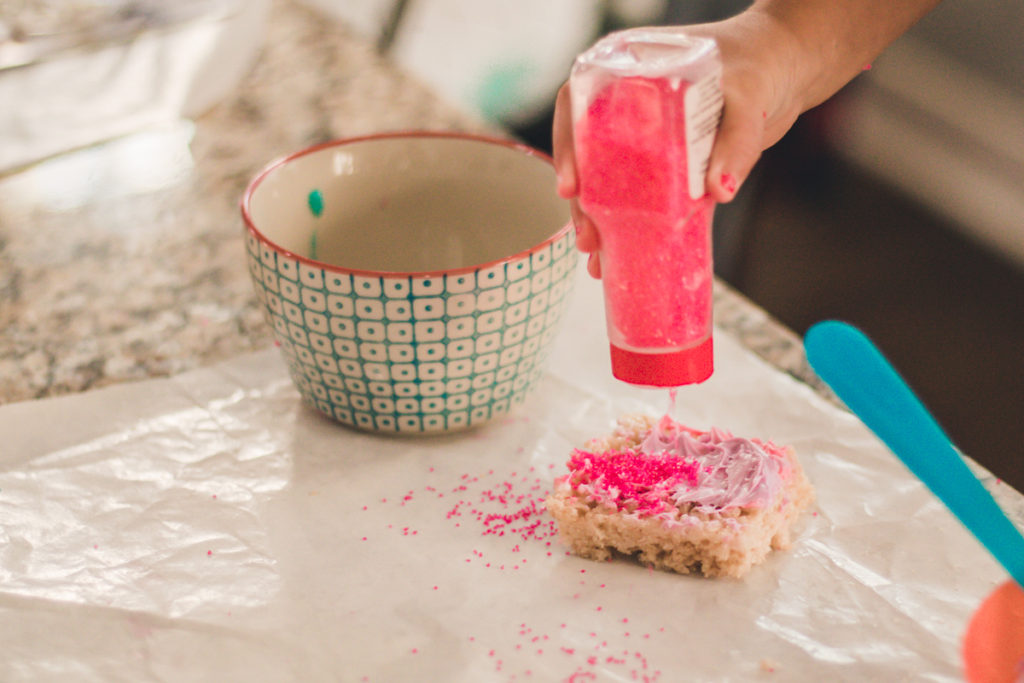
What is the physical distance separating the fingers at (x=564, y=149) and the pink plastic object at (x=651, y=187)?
13 mm

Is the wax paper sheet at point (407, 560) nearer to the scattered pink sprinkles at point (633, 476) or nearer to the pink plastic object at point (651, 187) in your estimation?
the scattered pink sprinkles at point (633, 476)

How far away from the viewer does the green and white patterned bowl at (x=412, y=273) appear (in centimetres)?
71

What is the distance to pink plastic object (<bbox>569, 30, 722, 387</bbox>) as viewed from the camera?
0.51 m

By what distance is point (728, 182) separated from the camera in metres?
0.54

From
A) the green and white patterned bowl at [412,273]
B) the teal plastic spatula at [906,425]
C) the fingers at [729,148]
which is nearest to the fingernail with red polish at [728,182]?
the fingers at [729,148]

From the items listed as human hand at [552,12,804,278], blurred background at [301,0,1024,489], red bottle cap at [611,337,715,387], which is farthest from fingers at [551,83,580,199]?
blurred background at [301,0,1024,489]

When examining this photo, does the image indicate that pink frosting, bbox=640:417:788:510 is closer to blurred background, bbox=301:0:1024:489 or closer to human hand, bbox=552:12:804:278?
human hand, bbox=552:12:804:278

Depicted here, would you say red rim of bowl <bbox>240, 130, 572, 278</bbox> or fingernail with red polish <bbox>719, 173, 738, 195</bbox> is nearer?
fingernail with red polish <bbox>719, 173, 738, 195</bbox>

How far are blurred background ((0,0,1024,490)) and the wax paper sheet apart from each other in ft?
3.09

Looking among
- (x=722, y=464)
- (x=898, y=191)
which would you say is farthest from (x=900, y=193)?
(x=722, y=464)

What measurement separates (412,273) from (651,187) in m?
0.23

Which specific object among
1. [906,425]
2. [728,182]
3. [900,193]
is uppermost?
[728,182]

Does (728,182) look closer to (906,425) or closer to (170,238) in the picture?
(906,425)

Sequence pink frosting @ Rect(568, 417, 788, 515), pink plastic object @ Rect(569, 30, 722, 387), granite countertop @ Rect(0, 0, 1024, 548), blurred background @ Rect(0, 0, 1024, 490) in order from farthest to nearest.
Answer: blurred background @ Rect(0, 0, 1024, 490) → granite countertop @ Rect(0, 0, 1024, 548) → pink frosting @ Rect(568, 417, 788, 515) → pink plastic object @ Rect(569, 30, 722, 387)
